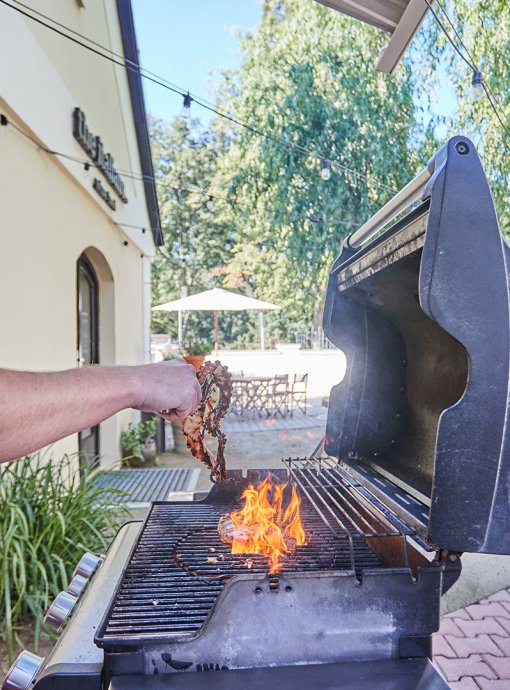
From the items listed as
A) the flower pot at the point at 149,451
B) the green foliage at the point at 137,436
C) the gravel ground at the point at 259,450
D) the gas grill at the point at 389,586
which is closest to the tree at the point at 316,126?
the gravel ground at the point at 259,450

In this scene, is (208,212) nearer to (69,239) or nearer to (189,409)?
(69,239)

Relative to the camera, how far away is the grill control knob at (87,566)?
1.97 m

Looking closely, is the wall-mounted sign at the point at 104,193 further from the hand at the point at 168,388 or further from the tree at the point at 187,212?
the tree at the point at 187,212

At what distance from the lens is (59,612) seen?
1693 mm

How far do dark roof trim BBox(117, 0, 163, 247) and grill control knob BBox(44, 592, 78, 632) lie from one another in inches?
258

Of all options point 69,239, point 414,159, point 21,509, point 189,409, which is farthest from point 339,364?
point 189,409

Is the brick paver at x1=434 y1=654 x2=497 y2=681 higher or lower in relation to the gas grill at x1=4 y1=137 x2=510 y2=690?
lower

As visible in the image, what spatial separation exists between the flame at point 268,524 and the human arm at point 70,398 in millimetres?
694

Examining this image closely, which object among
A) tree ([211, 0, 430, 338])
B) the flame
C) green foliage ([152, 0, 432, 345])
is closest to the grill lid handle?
the flame

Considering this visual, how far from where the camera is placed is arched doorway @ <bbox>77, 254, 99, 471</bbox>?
23.0ft

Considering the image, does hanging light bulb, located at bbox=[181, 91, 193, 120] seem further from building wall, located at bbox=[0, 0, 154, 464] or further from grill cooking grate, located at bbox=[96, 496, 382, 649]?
grill cooking grate, located at bbox=[96, 496, 382, 649]

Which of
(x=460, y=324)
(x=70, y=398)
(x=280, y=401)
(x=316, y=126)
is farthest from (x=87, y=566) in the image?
(x=280, y=401)

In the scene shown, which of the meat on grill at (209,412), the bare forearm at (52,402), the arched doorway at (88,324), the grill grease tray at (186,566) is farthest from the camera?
the arched doorway at (88,324)

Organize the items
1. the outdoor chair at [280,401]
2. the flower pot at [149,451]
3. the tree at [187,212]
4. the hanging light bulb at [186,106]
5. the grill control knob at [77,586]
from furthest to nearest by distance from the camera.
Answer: the tree at [187,212], the outdoor chair at [280,401], the flower pot at [149,451], the hanging light bulb at [186,106], the grill control knob at [77,586]
